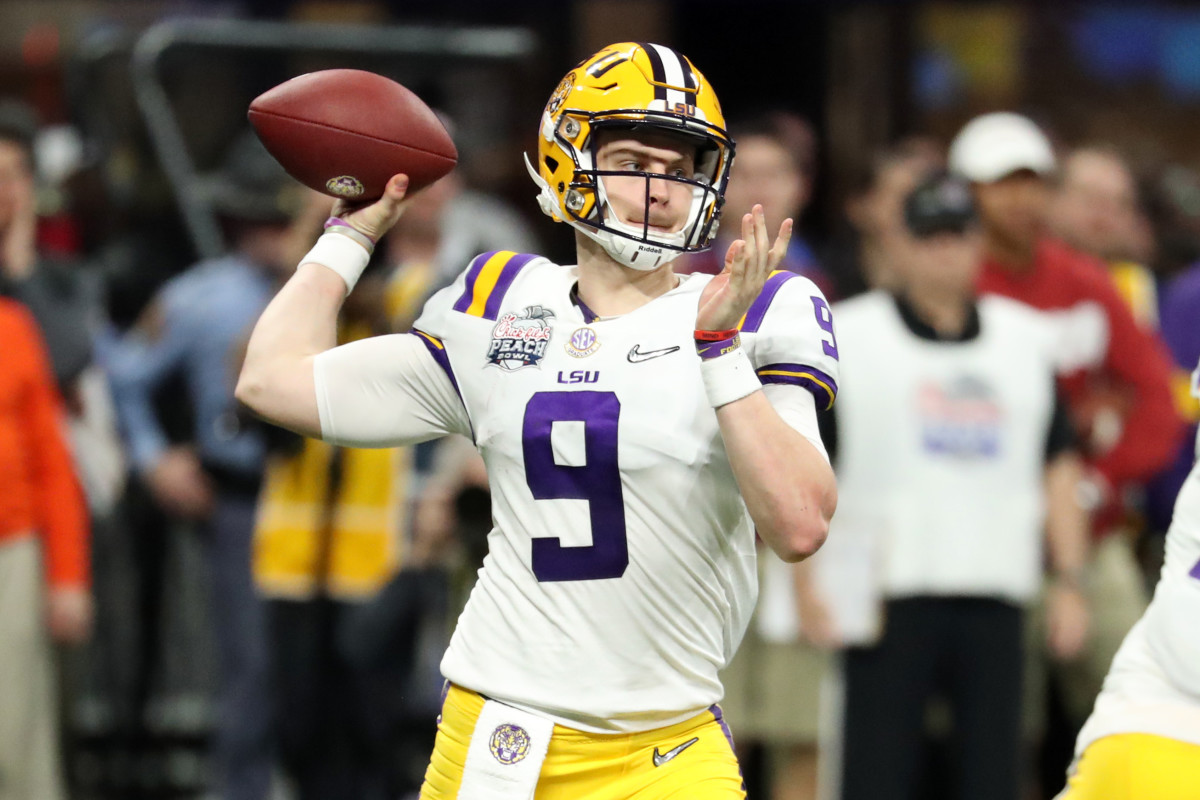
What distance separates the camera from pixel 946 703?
5305 millimetres

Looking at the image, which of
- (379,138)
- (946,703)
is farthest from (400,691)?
(379,138)

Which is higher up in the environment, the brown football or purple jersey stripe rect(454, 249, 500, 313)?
the brown football

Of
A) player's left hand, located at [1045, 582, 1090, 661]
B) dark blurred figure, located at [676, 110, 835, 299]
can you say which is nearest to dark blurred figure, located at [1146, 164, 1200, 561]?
player's left hand, located at [1045, 582, 1090, 661]

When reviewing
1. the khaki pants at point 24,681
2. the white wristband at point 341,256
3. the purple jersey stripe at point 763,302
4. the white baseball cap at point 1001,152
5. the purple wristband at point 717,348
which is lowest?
the khaki pants at point 24,681

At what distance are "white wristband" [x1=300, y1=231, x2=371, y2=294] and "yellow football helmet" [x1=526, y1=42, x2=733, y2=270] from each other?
1.29 ft

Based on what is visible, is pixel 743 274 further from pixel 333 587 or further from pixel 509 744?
pixel 333 587

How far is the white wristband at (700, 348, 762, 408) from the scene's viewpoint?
112 inches

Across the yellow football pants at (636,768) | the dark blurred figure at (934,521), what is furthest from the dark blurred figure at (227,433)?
the yellow football pants at (636,768)

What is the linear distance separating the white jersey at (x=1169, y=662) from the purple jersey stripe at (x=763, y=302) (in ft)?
2.71

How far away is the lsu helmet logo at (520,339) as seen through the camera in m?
3.16

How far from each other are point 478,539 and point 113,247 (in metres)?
3.43

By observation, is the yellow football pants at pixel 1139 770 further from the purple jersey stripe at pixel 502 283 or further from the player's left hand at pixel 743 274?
the purple jersey stripe at pixel 502 283

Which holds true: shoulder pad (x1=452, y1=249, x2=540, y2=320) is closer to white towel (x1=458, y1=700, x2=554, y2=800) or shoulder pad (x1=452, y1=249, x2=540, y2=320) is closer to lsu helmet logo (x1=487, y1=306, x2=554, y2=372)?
lsu helmet logo (x1=487, y1=306, x2=554, y2=372)

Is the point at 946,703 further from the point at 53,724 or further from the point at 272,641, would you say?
the point at 53,724
